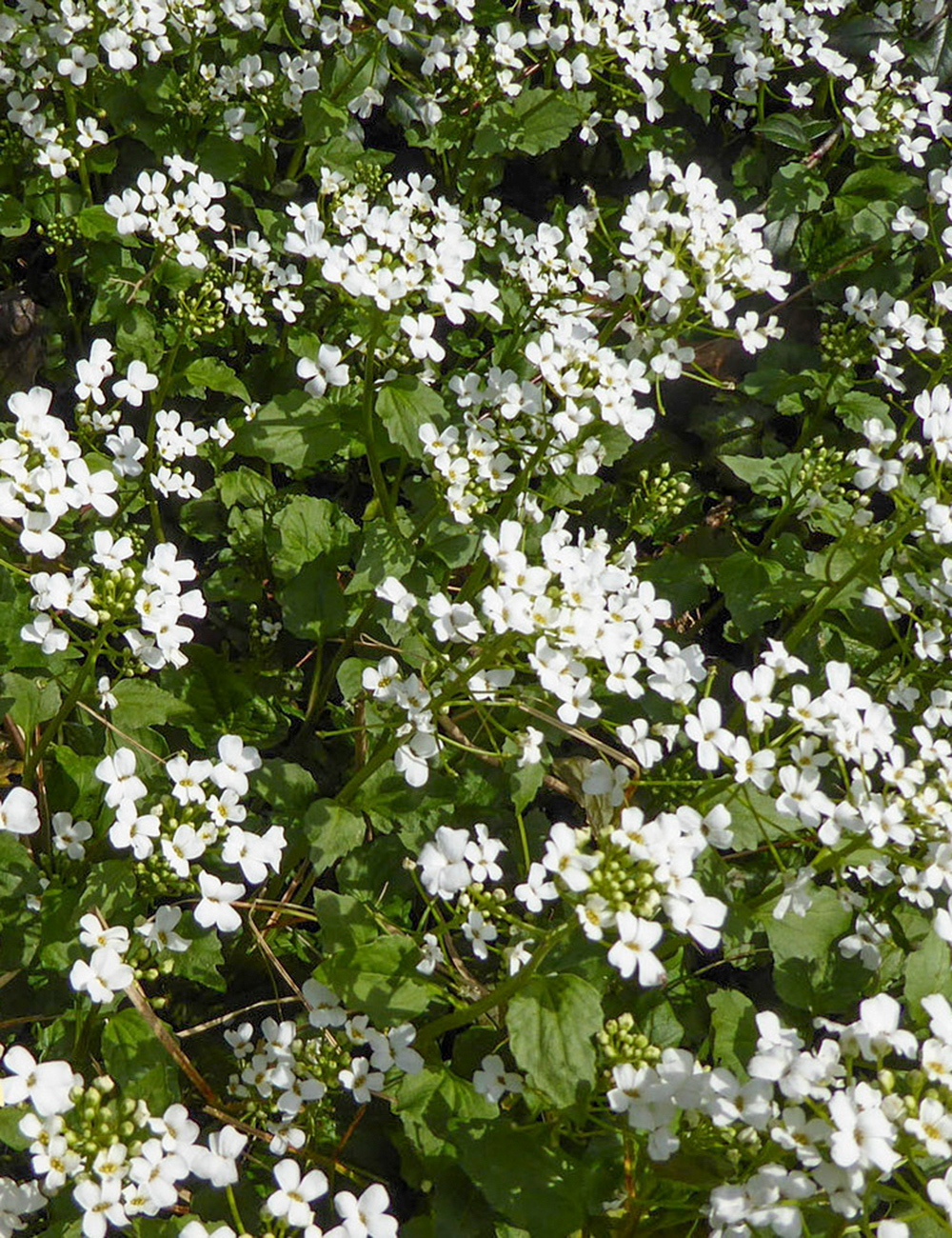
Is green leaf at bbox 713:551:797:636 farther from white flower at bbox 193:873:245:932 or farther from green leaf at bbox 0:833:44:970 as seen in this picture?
green leaf at bbox 0:833:44:970

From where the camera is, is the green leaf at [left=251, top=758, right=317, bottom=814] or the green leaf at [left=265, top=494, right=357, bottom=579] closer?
the green leaf at [left=251, top=758, right=317, bottom=814]

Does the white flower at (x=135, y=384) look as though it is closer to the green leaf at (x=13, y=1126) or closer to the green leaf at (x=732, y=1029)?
the green leaf at (x=13, y=1126)

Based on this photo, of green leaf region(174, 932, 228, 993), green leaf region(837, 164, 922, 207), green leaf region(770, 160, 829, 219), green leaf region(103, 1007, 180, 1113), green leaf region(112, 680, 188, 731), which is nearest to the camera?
green leaf region(103, 1007, 180, 1113)

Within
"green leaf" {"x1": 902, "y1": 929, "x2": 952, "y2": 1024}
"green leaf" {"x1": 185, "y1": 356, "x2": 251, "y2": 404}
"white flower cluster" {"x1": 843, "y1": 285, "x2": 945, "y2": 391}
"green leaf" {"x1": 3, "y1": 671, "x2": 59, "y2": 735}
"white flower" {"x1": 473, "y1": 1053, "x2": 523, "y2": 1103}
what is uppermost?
"white flower cluster" {"x1": 843, "y1": 285, "x2": 945, "y2": 391}

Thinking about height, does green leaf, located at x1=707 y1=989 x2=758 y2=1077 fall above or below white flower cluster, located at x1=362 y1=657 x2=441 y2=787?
below

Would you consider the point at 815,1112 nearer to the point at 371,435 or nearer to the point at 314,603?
the point at 314,603

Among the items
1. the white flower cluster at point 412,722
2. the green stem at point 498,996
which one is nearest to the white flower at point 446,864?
the white flower cluster at point 412,722

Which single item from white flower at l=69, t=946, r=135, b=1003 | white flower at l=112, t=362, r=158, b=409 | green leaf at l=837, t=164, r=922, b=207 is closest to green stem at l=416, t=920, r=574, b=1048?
white flower at l=69, t=946, r=135, b=1003

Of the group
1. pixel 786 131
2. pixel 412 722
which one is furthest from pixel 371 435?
pixel 786 131
